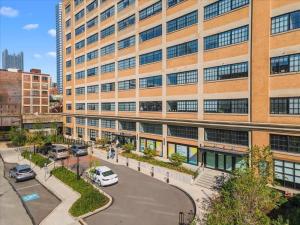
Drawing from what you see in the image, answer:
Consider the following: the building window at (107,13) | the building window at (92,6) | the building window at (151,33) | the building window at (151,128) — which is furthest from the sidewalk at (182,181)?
the building window at (92,6)

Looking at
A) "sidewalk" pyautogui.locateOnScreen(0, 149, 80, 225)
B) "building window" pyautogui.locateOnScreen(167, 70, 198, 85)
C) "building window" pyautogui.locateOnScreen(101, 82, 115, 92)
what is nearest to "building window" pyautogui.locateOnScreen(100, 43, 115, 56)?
"building window" pyautogui.locateOnScreen(101, 82, 115, 92)

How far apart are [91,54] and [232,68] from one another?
1542 inches

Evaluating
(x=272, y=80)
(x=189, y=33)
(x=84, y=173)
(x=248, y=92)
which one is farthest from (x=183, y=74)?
(x=84, y=173)

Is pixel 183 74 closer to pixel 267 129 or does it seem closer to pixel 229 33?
pixel 229 33

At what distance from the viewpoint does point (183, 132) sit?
123 feet

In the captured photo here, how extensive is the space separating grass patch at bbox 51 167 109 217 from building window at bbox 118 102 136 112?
1876 cm

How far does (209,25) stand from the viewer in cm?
3334

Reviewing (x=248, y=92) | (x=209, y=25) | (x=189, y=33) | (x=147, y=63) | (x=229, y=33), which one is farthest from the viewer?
(x=147, y=63)

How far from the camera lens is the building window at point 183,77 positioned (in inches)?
1400

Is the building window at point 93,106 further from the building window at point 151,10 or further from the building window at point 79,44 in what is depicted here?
the building window at point 151,10

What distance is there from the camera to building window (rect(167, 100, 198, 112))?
35.8 metres

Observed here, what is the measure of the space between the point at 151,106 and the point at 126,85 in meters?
8.74

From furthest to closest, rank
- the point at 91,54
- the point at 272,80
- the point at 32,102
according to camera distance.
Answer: the point at 32,102 → the point at 91,54 → the point at 272,80

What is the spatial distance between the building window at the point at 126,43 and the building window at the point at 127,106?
34.6 feet
